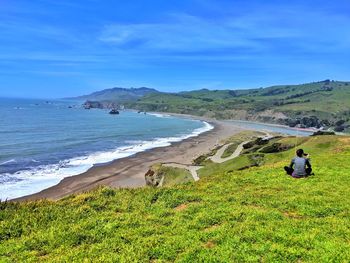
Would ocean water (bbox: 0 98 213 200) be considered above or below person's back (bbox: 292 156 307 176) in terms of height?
below

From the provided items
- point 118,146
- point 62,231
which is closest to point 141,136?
point 118,146

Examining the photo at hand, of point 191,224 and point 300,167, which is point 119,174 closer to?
point 300,167

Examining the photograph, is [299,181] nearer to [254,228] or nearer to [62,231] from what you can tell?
[254,228]

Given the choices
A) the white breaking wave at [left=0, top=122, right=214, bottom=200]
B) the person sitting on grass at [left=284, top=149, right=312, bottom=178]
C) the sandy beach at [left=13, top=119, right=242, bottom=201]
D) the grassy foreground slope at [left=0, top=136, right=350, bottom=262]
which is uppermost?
the person sitting on grass at [left=284, top=149, right=312, bottom=178]

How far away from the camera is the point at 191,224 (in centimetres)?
1605

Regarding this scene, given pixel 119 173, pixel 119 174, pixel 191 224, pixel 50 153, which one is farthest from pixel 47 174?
pixel 191 224

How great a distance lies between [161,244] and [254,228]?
3.73 meters

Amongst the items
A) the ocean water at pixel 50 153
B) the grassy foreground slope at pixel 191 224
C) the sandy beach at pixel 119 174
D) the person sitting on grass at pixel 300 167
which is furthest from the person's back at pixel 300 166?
the ocean water at pixel 50 153

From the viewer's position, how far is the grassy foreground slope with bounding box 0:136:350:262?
13164 mm

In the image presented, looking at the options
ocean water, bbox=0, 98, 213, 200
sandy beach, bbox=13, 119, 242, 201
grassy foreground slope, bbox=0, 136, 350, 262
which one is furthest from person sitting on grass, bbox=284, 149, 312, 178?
ocean water, bbox=0, 98, 213, 200

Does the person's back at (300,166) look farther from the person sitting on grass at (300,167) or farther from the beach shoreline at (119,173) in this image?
the beach shoreline at (119,173)

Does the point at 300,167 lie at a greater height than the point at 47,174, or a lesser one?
greater

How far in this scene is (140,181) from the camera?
6262 cm

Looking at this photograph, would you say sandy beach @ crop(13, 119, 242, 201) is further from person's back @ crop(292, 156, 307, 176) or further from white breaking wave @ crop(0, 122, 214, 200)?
person's back @ crop(292, 156, 307, 176)
